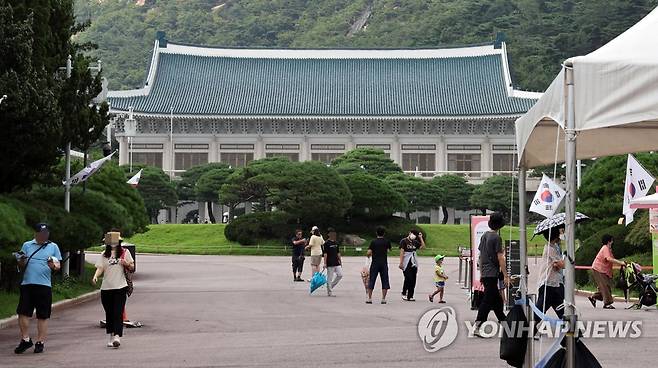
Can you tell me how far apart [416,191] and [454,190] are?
14.7 feet

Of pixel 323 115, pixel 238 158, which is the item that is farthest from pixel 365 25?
pixel 238 158

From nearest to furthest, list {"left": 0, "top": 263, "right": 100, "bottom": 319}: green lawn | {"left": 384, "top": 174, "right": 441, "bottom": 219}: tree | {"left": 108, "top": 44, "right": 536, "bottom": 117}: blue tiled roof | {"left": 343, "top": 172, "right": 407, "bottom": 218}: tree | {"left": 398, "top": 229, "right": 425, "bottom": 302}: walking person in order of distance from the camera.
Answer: {"left": 0, "top": 263, "right": 100, "bottom": 319}: green lawn, {"left": 398, "top": 229, "right": 425, "bottom": 302}: walking person, {"left": 343, "top": 172, "right": 407, "bottom": 218}: tree, {"left": 384, "top": 174, "right": 441, "bottom": 219}: tree, {"left": 108, "top": 44, "right": 536, "bottom": 117}: blue tiled roof

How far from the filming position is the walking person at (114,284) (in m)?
12.7

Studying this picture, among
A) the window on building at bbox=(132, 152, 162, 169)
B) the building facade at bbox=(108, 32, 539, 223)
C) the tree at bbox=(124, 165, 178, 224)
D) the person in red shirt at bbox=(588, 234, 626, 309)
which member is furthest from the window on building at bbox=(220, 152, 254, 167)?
the person in red shirt at bbox=(588, 234, 626, 309)

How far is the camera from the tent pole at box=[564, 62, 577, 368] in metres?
8.00

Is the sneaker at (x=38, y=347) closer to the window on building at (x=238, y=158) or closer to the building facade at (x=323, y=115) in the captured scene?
the building facade at (x=323, y=115)

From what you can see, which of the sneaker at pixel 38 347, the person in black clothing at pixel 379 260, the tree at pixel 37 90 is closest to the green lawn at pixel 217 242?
the tree at pixel 37 90

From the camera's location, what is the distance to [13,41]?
16281 mm

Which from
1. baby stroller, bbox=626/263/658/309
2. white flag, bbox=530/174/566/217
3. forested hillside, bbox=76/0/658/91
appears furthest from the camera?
forested hillside, bbox=76/0/658/91

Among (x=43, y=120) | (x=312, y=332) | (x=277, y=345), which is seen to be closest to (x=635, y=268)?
(x=312, y=332)

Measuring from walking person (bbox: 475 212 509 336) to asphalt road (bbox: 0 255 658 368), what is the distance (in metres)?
0.43

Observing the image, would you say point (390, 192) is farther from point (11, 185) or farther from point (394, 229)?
point (11, 185)

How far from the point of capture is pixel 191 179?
65625mm

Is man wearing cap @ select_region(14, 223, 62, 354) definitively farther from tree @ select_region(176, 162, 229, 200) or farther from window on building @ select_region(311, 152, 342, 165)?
window on building @ select_region(311, 152, 342, 165)
